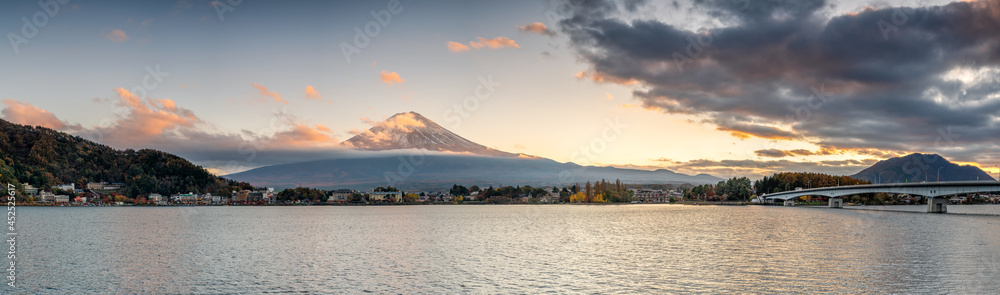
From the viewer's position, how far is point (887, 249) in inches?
2185

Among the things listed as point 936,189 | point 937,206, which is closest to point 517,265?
point 936,189

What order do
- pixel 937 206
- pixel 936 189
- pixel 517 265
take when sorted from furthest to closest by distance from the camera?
1. pixel 937 206
2. pixel 936 189
3. pixel 517 265

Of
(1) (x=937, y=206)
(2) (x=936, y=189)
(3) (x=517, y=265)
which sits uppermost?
(2) (x=936, y=189)

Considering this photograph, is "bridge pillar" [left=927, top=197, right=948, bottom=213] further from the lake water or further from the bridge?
the lake water

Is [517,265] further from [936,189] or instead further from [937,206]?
[937,206]

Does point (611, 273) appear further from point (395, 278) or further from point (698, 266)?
point (395, 278)

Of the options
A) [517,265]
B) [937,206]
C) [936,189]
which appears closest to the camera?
[517,265]

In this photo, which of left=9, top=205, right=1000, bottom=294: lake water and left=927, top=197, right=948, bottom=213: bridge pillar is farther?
left=927, top=197, right=948, bottom=213: bridge pillar

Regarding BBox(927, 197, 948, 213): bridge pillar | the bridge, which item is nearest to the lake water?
the bridge

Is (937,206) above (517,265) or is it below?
above

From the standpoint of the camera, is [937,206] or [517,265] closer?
[517,265]

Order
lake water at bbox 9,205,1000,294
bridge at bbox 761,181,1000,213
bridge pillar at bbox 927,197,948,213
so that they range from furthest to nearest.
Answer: bridge pillar at bbox 927,197,948,213, bridge at bbox 761,181,1000,213, lake water at bbox 9,205,1000,294

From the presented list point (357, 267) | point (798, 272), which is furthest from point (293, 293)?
point (798, 272)

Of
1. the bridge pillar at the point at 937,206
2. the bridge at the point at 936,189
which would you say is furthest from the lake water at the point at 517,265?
the bridge pillar at the point at 937,206
